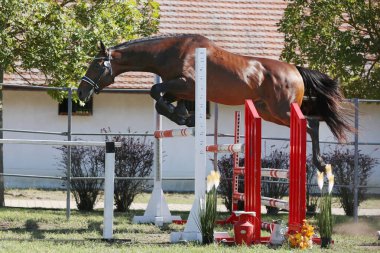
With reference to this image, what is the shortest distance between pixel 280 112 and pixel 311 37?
9.94 ft

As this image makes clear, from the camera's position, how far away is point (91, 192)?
15.0 meters

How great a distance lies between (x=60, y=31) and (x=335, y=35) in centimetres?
442

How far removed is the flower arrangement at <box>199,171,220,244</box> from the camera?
9.45 meters

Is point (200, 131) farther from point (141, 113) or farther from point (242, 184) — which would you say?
point (141, 113)

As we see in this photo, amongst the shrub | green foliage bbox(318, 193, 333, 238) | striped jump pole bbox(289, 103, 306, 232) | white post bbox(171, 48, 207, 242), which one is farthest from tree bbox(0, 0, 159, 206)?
green foliage bbox(318, 193, 333, 238)

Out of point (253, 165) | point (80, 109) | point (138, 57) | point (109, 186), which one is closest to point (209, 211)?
point (253, 165)

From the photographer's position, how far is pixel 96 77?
35.7 ft

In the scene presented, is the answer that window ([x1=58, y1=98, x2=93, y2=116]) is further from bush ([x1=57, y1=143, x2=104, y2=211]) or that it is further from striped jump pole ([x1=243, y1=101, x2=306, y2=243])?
striped jump pole ([x1=243, y1=101, x2=306, y2=243])

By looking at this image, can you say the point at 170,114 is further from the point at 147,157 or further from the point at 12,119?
the point at 12,119

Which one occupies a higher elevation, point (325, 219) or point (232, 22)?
point (232, 22)

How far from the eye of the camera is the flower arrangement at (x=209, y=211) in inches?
372

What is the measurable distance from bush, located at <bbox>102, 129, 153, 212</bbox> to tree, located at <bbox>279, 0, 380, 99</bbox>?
2985 mm

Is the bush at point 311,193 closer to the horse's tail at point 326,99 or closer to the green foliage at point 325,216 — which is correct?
the horse's tail at point 326,99

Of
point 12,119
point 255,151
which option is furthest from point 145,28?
point 12,119
